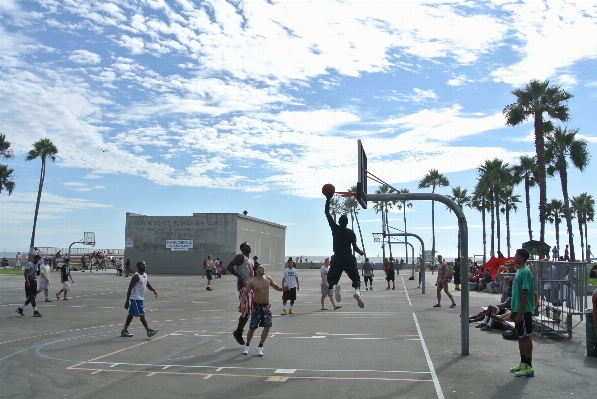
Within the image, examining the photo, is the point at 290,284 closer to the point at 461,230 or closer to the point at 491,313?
the point at 491,313

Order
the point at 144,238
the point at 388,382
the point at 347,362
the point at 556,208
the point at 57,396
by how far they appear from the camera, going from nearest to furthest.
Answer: the point at 57,396, the point at 388,382, the point at 347,362, the point at 144,238, the point at 556,208

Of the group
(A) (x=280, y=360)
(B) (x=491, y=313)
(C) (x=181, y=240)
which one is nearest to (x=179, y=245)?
(C) (x=181, y=240)

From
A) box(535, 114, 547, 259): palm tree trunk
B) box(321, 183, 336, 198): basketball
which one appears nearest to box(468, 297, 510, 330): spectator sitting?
box(321, 183, 336, 198): basketball

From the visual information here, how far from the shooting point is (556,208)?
7181 cm

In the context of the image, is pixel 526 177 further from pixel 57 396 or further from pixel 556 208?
pixel 57 396

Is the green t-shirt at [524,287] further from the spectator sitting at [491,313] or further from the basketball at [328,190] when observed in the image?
the spectator sitting at [491,313]

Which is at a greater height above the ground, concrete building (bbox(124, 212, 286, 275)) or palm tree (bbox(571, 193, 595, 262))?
palm tree (bbox(571, 193, 595, 262))

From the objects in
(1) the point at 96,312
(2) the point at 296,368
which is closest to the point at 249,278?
(2) the point at 296,368

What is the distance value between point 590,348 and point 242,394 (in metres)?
6.99

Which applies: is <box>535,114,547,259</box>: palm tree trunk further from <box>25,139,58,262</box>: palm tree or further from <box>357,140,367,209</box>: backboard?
<box>25,139,58,262</box>: palm tree

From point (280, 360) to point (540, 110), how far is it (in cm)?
3027

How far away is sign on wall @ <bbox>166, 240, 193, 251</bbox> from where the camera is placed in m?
57.8

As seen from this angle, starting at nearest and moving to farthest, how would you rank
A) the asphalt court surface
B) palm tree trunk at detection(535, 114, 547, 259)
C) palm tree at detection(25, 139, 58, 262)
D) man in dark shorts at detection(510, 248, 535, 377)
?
the asphalt court surface, man in dark shorts at detection(510, 248, 535, 377), palm tree trunk at detection(535, 114, 547, 259), palm tree at detection(25, 139, 58, 262)

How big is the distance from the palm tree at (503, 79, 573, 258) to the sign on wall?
33378mm
